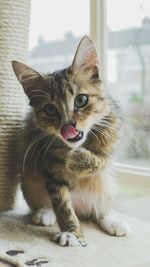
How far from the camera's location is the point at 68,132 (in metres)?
1.12

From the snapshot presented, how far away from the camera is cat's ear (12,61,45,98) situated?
3.94 feet

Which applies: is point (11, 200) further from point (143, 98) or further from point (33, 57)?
point (33, 57)

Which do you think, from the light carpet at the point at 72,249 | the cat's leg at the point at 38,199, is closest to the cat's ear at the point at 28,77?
the cat's leg at the point at 38,199

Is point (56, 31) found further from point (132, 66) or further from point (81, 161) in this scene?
point (81, 161)

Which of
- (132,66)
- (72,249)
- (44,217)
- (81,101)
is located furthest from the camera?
(132,66)

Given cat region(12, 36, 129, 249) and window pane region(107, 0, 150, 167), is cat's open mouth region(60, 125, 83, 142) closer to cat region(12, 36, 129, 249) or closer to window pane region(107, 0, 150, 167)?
cat region(12, 36, 129, 249)

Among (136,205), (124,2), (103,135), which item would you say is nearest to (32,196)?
(103,135)

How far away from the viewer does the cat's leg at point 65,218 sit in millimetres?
1092

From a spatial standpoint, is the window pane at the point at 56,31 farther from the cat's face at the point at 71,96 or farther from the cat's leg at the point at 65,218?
the cat's leg at the point at 65,218

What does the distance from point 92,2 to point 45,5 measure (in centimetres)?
40

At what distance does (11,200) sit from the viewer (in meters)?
1.42

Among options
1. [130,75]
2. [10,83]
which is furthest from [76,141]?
[130,75]

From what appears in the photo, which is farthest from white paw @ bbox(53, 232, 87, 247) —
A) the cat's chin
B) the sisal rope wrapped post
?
the sisal rope wrapped post

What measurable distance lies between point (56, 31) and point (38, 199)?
0.88 m
